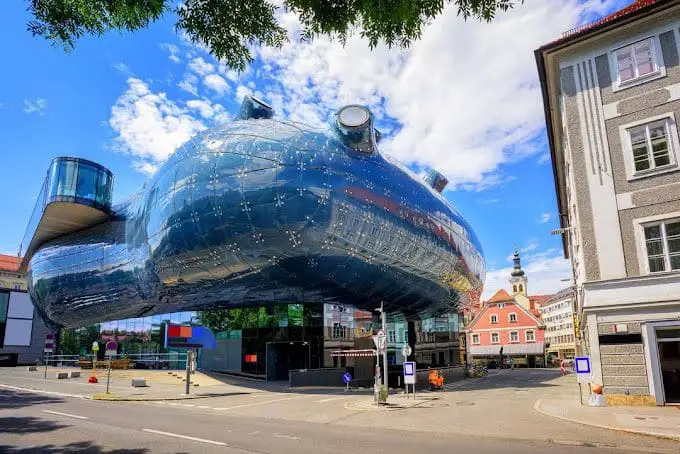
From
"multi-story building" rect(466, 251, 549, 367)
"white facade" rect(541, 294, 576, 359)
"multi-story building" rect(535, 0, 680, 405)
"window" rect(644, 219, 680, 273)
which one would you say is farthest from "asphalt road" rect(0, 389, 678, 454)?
"white facade" rect(541, 294, 576, 359)

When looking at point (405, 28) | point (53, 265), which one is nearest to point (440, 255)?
point (405, 28)

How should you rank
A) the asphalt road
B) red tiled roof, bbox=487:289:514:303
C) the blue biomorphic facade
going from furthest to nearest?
red tiled roof, bbox=487:289:514:303
the blue biomorphic facade
the asphalt road

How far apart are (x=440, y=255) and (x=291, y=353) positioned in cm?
1346

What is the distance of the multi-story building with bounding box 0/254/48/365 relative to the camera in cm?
6122

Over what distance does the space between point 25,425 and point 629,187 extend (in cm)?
2020

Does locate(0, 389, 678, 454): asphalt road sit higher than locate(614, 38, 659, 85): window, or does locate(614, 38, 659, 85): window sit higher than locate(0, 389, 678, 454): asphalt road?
locate(614, 38, 659, 85): window

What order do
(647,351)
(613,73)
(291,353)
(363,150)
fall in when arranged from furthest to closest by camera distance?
1. (291,353)
2. (363,150)
3. (613,73)
4. (647,351)

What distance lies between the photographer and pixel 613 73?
59.4 ft

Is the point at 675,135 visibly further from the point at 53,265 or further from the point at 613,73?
the point at 53,265

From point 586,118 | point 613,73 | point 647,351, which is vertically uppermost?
point 613,73

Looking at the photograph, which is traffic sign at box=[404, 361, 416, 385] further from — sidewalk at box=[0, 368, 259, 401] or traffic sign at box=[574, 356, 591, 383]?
sidewalk at box=[0, 368, 259, 401]

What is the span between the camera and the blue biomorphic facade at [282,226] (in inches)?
1024

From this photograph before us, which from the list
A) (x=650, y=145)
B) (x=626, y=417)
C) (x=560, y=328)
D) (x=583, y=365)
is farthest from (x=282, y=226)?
(x=560, y=328)

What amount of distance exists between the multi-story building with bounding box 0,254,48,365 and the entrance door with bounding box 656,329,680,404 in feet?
226
